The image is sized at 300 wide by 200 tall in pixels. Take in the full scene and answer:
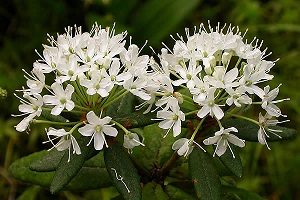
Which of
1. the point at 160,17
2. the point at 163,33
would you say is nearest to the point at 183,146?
the point at 163,33

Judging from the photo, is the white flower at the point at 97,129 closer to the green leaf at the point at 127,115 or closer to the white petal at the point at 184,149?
the green leaf at the point at 127,115

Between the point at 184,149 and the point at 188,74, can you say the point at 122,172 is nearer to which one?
the point at 184,149

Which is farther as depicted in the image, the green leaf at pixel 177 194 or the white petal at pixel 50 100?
the green leaf at pixel 177 194

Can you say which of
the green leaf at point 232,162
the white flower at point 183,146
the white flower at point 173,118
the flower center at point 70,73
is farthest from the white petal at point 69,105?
the green leaf at point 232,162

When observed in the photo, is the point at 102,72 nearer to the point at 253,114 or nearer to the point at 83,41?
the point at 83,41

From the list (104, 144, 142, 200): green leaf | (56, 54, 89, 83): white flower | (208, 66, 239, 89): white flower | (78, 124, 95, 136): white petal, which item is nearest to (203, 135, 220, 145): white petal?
(208, 66, 239, 89): white flower

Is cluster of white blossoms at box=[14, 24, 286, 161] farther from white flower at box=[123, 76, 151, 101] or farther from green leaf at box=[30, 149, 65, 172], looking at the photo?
green leaf at box=[30, 149, 65, 172]

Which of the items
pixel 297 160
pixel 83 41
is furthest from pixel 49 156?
pixel 297 160
